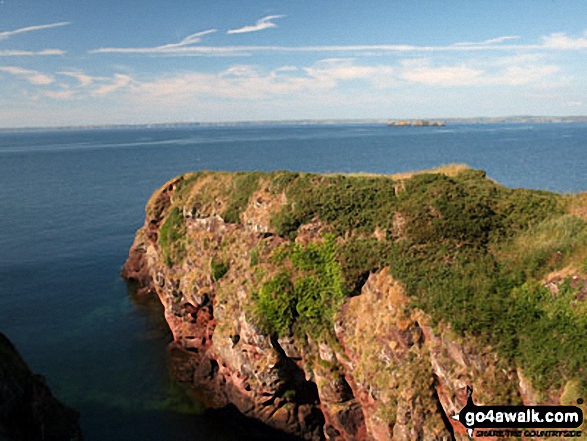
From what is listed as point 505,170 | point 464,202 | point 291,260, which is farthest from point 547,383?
point 505,170

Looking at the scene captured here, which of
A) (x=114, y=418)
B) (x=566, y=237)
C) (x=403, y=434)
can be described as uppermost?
(x=566, y=237)

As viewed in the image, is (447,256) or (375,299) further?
(375,299)

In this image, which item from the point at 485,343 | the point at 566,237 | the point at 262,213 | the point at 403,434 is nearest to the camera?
the point at 485,343

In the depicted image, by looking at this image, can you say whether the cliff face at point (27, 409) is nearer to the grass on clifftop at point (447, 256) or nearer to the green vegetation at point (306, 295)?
the green vegetation at point (306, 295)

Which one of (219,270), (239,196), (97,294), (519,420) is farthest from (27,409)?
(519,420)

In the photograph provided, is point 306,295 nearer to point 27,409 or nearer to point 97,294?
point 27,409

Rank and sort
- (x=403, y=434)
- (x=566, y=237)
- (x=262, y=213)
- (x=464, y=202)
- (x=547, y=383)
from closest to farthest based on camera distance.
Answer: (x=547, y=383) → (x=403, y=434) → (x=566, y=237) → (x=464, y=202) → (x=262, y=213)

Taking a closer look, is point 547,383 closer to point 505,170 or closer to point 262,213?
point 262,213

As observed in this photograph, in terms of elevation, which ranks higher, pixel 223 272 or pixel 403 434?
pixel 223 272
